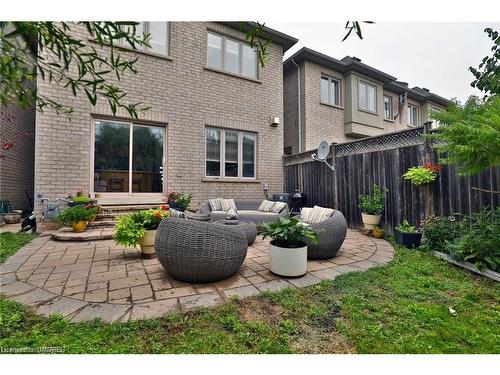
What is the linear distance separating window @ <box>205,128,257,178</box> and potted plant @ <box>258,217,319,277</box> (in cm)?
476

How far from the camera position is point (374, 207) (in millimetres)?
5391

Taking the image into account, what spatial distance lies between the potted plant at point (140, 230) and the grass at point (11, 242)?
1.70 m

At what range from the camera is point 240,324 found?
1931 millimetres

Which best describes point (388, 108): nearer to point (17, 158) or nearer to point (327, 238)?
point (327, 238)

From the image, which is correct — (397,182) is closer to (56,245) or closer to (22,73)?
(22,73)

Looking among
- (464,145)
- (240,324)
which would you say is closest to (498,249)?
(464,145)

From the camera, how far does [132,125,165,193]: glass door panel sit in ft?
21.5

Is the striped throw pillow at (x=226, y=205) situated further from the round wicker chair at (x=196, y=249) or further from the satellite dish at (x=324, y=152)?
the round wicker chair at (x=196, y=249)

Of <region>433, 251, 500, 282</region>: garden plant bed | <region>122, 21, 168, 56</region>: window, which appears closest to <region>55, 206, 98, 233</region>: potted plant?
<region>122, 21, 168, 56</region>: window

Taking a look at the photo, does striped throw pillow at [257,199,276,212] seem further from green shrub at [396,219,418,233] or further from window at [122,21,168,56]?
window at [122,21,168,56]

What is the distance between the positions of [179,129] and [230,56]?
3.13m

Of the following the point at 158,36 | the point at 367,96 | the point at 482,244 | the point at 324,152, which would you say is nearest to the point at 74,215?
the point at 158,36

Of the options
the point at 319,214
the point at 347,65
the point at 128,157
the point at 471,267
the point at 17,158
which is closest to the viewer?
the point at 471,267
